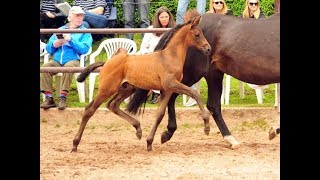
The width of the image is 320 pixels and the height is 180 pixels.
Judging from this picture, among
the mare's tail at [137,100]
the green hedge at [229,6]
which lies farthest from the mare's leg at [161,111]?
the green hedge at [229,6]

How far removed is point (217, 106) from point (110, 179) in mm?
2981

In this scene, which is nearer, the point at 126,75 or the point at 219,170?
the point at 219,170

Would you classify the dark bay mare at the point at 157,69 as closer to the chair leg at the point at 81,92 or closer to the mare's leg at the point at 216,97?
the mare's leg at the point at 216,97

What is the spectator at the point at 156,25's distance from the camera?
12.4m

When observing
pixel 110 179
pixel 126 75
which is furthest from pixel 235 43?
pixel 110 179

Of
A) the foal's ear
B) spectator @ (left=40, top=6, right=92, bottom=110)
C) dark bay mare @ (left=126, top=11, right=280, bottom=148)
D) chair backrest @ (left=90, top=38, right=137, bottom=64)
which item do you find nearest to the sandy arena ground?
spectator @ (left=40, top=6, right=92, bottom=110)

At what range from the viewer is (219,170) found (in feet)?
29.0

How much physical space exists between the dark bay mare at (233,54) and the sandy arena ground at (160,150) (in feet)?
1.45

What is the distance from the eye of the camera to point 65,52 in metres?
12.9

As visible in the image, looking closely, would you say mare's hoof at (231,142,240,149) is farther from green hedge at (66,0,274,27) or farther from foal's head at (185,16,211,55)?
green hedge at (66,0,274,27)

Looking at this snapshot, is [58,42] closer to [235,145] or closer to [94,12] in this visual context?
[94,12]

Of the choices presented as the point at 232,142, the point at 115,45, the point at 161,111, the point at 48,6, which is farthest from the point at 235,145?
the point at 48,6
